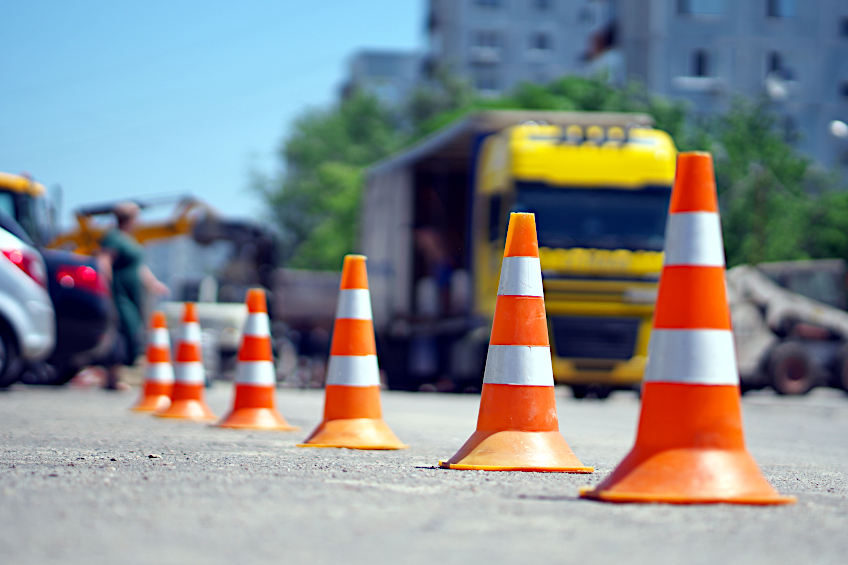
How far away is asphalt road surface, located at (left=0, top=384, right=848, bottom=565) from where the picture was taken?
11.3ft

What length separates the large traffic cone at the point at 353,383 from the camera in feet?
22.8

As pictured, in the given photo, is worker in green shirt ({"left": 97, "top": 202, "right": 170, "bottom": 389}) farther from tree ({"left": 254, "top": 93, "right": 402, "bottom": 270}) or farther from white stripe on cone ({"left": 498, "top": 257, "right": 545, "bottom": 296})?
tree ({"left": 254, "top": 93, "right": 402, "bottom": 270})

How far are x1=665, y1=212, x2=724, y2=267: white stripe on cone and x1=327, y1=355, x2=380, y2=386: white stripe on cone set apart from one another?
2671 millimetres

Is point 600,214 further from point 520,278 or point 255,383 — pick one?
point 520,278

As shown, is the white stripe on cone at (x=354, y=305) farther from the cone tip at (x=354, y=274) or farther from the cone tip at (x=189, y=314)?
the cone tip at (x=189, y=314)

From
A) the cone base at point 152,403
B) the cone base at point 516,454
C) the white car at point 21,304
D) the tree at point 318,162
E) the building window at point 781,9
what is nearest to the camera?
the cone base at point 516,454

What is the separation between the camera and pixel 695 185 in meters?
4.78

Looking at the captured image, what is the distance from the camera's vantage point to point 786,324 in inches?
784

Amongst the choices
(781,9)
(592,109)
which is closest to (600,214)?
(592,109)

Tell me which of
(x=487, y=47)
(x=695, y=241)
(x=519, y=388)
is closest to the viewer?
(x=695, y=241)

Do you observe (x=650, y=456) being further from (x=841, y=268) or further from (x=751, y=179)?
(x=751, y=179)

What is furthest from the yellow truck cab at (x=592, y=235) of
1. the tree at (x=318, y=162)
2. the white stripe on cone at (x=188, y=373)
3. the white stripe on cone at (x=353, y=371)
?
the tree at (x=318, y=162)

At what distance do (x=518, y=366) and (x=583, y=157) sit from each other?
10459 millimetres

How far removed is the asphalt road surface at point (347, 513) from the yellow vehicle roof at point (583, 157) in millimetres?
8975
